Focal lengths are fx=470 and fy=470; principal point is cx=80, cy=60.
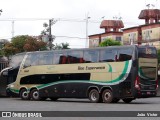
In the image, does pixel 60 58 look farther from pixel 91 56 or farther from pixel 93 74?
pixel 93 74

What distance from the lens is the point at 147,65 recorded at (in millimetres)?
26500

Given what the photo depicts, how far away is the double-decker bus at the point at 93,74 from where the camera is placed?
26.2m

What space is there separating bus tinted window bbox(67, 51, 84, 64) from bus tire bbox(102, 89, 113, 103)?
2392 mm

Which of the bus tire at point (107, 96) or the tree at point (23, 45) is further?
the tree at point (23, 45)

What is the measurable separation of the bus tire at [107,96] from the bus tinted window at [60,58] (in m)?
3.51

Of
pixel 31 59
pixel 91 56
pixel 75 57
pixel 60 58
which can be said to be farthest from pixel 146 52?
pixel 31 59

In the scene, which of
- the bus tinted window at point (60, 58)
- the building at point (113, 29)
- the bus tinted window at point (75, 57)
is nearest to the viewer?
the bus tinted window at point (75, 57)

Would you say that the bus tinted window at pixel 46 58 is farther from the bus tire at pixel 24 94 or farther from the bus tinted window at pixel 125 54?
the bus tinted window at pixel 125 54

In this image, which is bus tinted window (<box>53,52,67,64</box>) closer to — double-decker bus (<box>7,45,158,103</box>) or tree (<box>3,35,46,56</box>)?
double-decker bus (<box>7,45,158,103</box>)

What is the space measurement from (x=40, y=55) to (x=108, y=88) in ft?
19.5

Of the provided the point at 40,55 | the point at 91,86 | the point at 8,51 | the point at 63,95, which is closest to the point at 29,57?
the point at 40,55

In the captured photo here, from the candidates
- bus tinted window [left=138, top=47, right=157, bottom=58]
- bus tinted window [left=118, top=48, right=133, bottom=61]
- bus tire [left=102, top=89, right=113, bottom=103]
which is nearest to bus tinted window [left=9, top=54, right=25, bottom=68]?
bus tire [left=102, top=89, right=113, bottom=103]

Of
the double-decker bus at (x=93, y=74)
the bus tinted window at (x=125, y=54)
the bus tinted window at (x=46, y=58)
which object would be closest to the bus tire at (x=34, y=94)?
the double-decker bus at (x=93, y=74)

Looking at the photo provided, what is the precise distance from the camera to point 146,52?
2645 cm
